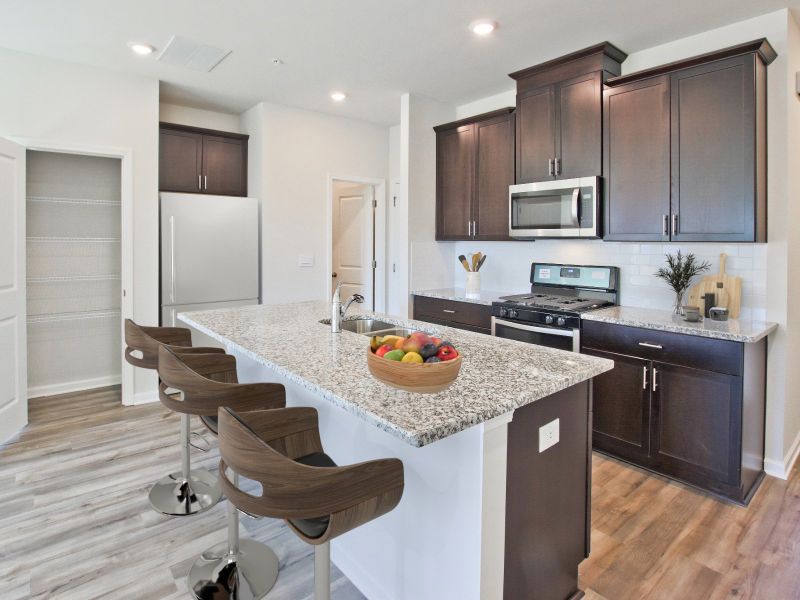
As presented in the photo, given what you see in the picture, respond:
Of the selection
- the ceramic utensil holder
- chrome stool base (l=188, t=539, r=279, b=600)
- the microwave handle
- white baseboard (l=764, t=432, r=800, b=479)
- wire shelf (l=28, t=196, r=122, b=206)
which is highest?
wire shelf (l=28, t=196, r=122, b=206)

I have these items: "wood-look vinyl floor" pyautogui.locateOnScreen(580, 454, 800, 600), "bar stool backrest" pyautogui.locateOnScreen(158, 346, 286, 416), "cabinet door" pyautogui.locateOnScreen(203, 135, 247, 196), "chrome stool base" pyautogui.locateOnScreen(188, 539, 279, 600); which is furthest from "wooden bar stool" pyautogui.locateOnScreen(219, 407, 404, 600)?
"cabinet door" pyautogui.locateOnScreen(203, 135, 247, 196)

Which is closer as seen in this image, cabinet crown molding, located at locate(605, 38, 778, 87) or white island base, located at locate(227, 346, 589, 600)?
white island base, located at locate(227, 346, 589, 600)

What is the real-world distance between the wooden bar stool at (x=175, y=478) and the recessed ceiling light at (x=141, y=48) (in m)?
2.12

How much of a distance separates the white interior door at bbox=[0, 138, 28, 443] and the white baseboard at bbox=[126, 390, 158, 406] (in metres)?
0.74

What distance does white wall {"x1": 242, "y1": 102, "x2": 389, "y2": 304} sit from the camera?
15.5 feet

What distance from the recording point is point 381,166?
5578 millimetres

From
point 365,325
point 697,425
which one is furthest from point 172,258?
point 697,425

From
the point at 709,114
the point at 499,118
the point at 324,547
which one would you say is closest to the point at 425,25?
the point at 499,118

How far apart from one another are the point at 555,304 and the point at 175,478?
262 centimetres

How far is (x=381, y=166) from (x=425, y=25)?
99.0 inches

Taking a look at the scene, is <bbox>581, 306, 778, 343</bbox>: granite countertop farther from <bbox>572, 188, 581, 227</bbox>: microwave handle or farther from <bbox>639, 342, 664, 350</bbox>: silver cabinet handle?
<bbox>572, 188, 581, 227</bbox>: microwave handle

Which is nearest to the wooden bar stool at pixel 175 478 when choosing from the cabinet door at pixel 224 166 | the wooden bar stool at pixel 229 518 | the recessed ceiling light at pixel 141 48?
the wooden bar stool at pixel 229 518

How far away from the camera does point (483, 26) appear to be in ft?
10.2

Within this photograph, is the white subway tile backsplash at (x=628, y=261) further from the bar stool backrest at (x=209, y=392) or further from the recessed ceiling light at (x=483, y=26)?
the bar stool backrest at (x=209, y=392)
